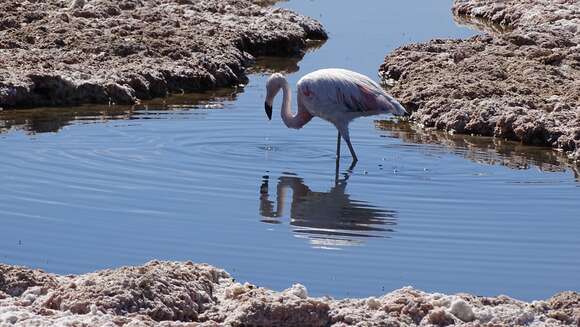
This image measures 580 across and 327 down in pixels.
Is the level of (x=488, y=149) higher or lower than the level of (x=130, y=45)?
lower

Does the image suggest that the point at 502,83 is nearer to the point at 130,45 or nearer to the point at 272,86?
the point at 272,86

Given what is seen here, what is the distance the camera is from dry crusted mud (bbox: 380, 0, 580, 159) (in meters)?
14.8

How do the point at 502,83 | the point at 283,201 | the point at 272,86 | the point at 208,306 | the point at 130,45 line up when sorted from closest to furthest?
1. the point at 208,306
2. the point at 283,201
3. the point at 272,86
4. the point at 502,83
5. the point at 130,45

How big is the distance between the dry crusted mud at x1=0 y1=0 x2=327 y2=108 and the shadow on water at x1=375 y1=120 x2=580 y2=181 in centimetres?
329

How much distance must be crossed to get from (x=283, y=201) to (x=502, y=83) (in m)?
5.86

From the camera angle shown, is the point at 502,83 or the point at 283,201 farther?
the point at 502,83

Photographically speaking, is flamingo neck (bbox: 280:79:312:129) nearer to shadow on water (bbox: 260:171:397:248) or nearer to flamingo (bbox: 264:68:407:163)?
flamingo (bbox: 264:68:407:163)

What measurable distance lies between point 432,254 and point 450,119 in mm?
6028

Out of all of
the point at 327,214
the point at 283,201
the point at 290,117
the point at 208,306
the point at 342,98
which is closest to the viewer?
the point at 208,306

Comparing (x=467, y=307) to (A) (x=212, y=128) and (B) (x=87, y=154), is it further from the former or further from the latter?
(A) (x=212, y=128)

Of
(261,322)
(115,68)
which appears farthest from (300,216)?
(115,68)

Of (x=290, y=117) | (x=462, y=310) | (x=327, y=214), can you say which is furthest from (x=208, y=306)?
(x=290, y=117)

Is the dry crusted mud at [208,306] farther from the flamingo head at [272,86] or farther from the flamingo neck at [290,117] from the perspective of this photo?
the flamingo head at [272,86]

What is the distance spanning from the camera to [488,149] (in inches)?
560
